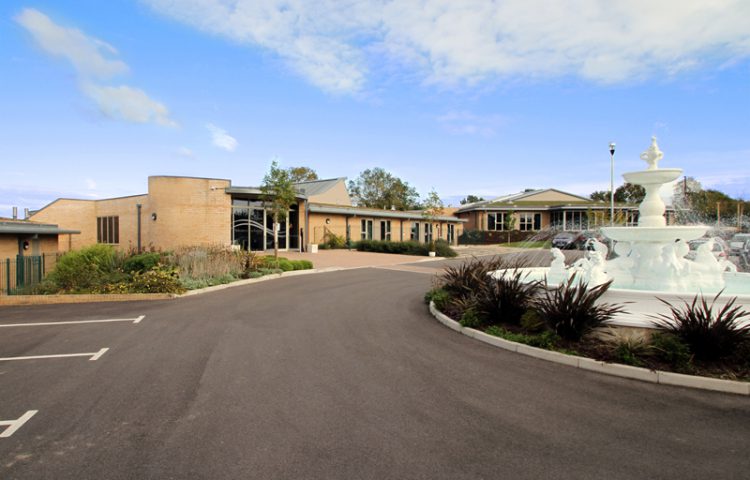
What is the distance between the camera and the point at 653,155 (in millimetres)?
9820

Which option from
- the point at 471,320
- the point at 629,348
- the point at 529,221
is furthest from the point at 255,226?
the point at 529,221

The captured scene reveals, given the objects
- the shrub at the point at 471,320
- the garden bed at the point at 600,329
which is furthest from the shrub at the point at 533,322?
the shrub at the point at 471,320

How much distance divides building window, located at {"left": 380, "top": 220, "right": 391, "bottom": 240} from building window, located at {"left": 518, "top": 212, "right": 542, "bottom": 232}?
1931 centimetres

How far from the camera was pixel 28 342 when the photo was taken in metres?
7.54

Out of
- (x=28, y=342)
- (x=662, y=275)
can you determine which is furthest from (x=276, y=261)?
(x=662, y=275)

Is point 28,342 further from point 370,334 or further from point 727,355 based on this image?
point 727,355

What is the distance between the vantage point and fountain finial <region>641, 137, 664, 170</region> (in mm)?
9750

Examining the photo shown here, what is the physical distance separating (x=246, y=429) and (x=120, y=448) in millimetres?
1074

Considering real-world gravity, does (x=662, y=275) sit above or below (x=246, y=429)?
above

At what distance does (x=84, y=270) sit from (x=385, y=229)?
25.1 metres

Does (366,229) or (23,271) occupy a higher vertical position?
(366,229)

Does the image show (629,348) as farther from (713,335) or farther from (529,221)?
(529,221)

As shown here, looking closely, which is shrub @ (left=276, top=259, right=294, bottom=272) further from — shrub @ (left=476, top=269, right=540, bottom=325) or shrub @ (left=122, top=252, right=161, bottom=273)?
shrub @ (left=476, top=269, right=540, bottom=325)

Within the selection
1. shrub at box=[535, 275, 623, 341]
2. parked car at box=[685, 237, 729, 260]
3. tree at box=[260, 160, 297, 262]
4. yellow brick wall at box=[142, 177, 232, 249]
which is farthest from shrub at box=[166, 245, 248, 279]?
parked car at box=[685, 237, 729, 260]
